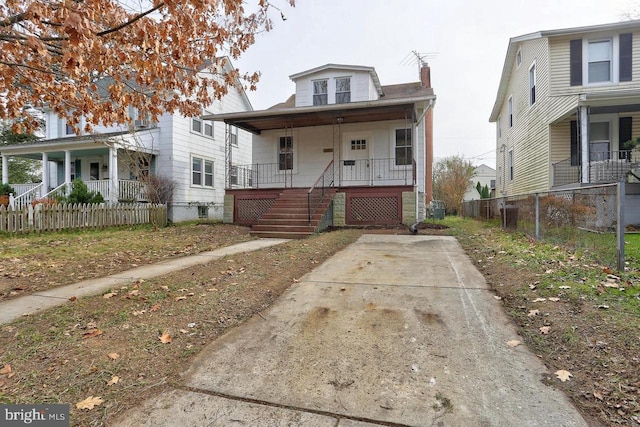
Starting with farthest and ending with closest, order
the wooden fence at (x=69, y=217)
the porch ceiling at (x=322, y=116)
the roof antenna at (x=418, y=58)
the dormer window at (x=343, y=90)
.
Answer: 1. the roof antenna at (x=418, y=58)
2. the dormer window at (x=343, y=90)
3. the porch ceiling at (x=322, y=116)
4. the wooden fence at (x=69, y=217)

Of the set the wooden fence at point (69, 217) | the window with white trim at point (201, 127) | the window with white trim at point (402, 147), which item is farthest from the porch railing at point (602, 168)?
the window with white trim at point (201, 127)

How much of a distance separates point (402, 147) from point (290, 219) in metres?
5.96

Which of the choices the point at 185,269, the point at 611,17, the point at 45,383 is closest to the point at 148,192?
the point at 185,269

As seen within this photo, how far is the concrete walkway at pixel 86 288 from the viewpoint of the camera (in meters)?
3.69

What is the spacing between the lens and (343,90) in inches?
587

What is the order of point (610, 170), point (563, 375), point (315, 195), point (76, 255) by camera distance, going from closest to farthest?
1. point (563, 375)
2. point (76, 255)
3. point (610, 170)
4. point (315, 195)

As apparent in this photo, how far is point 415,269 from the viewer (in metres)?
5.59

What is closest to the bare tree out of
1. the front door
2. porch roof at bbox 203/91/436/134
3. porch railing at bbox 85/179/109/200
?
the front door

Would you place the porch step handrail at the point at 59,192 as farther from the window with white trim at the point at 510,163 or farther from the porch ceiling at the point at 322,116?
the window with white trim at the point at 510,163

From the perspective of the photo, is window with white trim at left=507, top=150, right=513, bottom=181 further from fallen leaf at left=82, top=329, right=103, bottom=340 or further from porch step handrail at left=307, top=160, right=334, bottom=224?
fallen leaf at left=82, top=329, right=103, bottom=340

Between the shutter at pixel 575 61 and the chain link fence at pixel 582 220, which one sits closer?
the chain link fence at pixel 582 220

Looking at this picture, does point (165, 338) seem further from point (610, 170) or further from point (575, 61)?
point (575, 61)

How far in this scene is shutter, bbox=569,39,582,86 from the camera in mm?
12805

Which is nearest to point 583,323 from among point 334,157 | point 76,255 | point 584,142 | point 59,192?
point 76,255
